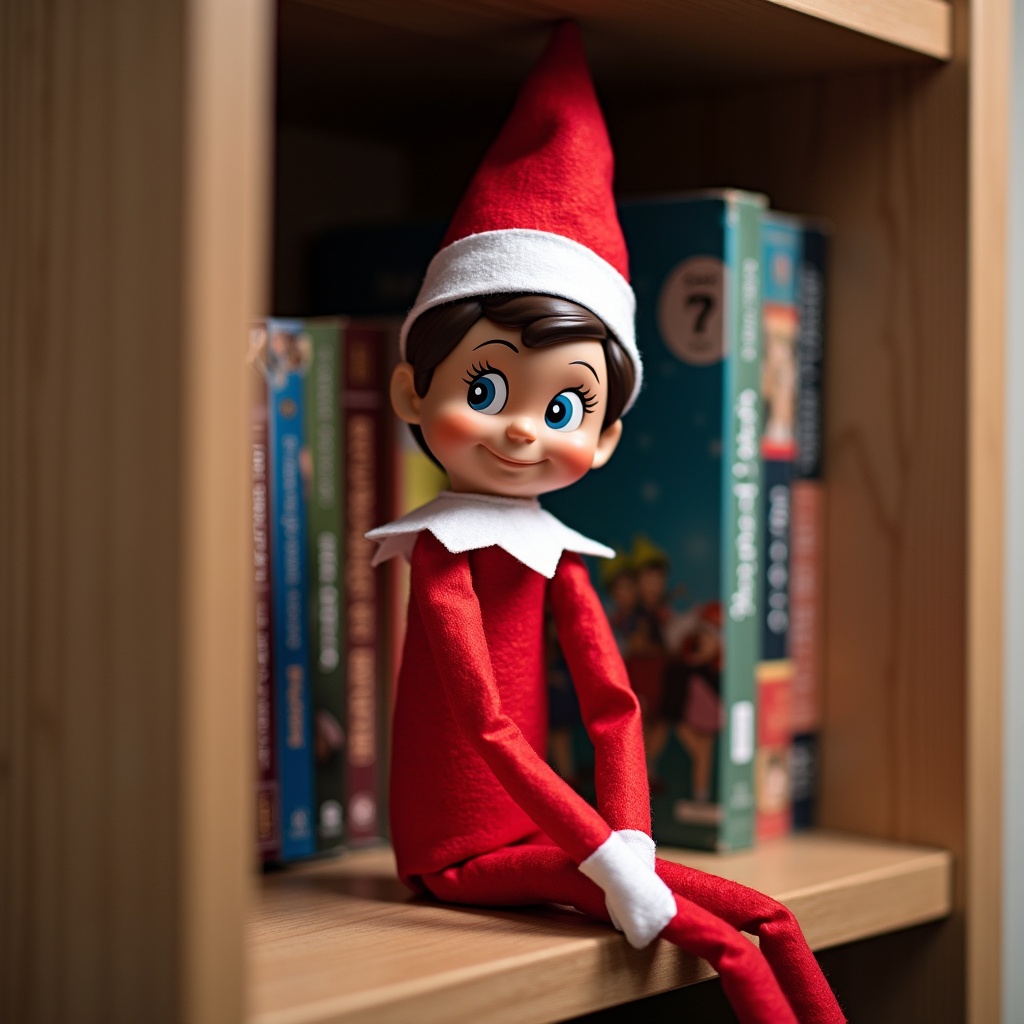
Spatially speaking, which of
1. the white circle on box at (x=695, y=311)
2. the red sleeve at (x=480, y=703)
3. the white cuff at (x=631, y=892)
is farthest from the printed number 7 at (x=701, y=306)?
the white cuff at (x=631, y=892)

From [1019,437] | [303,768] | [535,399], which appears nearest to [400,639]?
[303,768]

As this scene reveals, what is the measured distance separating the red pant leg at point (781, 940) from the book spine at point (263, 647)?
248mm

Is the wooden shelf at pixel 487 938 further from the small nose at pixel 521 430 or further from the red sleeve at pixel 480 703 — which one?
the small nose at pixel 521 430

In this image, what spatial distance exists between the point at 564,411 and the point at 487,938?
248 millimetres

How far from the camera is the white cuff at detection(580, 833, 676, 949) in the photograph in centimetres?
60

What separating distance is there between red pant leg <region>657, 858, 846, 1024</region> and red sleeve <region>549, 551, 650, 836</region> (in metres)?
0.04

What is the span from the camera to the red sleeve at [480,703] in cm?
62

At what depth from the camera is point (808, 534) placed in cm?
86

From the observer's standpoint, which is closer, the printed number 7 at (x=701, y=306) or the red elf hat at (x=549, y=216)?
the red elf hat at (x=549, y=216)

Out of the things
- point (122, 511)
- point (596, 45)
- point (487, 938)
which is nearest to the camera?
point (122, 511)

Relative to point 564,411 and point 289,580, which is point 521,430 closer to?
point 564,411

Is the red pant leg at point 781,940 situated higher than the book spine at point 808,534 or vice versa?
the book spine at point 808,534

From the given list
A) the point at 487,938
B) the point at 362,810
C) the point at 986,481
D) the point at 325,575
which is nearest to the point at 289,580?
the point at 325,575

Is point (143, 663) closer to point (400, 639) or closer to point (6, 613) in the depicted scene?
point (6, 613)
